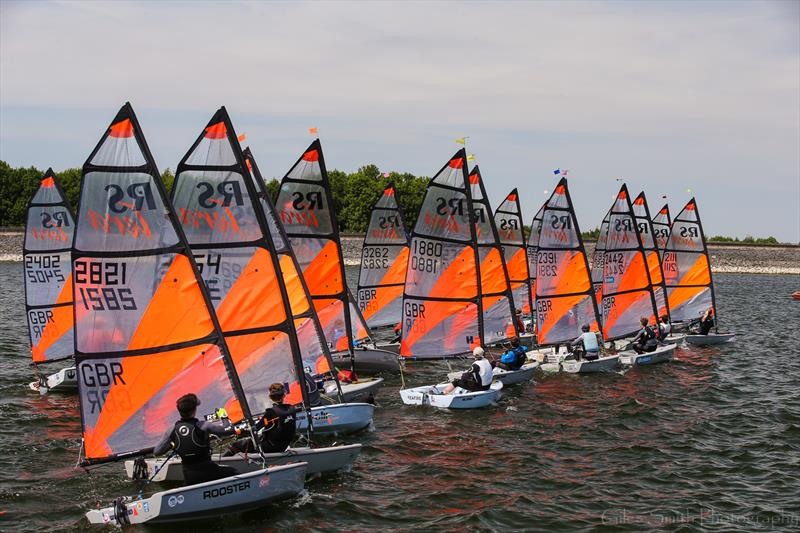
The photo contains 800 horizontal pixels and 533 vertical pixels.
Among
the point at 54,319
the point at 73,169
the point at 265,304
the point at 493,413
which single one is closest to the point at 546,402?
the point at 493,413

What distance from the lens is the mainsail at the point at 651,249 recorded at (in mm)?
35219

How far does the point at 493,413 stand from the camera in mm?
21953

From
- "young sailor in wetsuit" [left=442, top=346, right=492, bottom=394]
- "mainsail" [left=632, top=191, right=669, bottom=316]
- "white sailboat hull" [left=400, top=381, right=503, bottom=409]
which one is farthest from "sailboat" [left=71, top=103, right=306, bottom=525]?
"mainsail" [left=632, top=191, right=669, bottom=316]

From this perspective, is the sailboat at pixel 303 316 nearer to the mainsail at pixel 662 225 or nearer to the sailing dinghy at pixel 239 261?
the sailing dinghy at pixel 239 261

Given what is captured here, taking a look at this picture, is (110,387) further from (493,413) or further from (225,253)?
(493,413)

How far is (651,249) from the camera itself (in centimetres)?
3609

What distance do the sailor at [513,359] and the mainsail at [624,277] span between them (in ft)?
25.9

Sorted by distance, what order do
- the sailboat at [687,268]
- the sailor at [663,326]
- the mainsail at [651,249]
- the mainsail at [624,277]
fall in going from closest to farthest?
the sailor at [663,326]
the mainsail at [624,277]
the mainsail at [651,249]
the sailboat at [687,268]

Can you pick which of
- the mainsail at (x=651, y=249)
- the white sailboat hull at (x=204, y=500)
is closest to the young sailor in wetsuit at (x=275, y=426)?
the white sailboat hull at (x=204, y=500)

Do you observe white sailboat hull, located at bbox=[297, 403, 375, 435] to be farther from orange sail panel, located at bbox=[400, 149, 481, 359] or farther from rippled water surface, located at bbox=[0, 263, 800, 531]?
orange sail panel, located at bbox=[400, 149, 481, 359]

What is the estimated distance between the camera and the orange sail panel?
24.4 meters

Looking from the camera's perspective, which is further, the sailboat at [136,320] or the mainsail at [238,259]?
the mainsail at [238,259]

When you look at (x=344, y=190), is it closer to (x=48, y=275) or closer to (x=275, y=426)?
(x=48, y=275)

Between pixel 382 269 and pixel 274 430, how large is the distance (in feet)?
61.1
